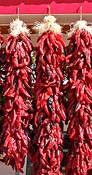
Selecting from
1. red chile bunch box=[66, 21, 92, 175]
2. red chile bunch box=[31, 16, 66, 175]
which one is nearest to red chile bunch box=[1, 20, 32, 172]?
red chile bunch box=[31, 16, 66, 175]

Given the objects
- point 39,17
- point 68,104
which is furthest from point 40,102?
point 39,17

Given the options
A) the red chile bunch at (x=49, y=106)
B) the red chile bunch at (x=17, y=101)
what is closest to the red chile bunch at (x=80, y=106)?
the red chile bunch at (x=49, y=106)

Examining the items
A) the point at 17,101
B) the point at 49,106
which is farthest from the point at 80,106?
the point at 17,101

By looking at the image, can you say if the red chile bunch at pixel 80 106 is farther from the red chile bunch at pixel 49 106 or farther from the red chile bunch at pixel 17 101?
the red chile bunch at pixel 17 101

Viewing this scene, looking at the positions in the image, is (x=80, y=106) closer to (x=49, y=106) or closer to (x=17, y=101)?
(x=49, y=106)
